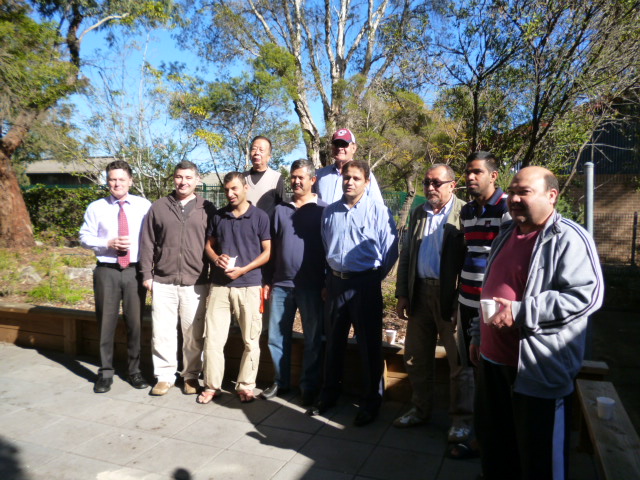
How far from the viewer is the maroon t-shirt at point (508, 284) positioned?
2.42 m

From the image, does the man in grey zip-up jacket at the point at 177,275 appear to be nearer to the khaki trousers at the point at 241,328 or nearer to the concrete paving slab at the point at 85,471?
the khaki trousers at the point at 241,328

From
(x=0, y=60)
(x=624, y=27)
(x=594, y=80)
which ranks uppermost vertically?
(x=0, y=60)

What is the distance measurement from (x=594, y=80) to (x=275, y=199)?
12.8 ft

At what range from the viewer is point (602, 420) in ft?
9.23

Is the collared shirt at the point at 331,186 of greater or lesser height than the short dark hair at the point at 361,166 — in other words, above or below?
below

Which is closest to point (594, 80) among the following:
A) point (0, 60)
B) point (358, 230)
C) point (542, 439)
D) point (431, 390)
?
point (358, 230)

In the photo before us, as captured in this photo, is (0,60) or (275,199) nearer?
(275,199)

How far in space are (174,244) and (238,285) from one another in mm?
677

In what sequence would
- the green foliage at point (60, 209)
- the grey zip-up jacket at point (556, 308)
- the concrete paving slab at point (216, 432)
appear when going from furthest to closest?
the green foliage at point (60, 209) < the concrete paving slab at point (216, 432) < the grey zip-up jacket at point (556, 308)

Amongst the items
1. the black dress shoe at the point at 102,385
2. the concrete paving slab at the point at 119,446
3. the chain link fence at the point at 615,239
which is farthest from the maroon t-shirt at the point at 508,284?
the chain link fence at the point at 615,239

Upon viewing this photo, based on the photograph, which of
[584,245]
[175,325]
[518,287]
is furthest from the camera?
[175,325]

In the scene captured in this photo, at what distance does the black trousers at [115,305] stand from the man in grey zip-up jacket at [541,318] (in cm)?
324

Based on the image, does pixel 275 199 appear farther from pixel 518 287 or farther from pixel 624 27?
pixel 624 27

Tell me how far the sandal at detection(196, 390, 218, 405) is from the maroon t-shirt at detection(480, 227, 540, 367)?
2.49 metres
